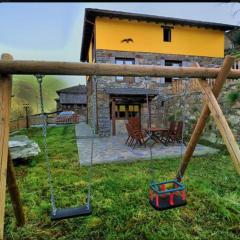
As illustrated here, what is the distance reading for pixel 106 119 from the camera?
34.5 ft

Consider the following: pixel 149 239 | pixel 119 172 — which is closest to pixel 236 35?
pixel 119 172

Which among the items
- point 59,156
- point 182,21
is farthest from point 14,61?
point 182,21

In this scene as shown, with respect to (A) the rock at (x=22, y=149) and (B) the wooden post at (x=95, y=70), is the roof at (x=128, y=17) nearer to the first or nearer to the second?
(A) the rock at (x=22, y=149)

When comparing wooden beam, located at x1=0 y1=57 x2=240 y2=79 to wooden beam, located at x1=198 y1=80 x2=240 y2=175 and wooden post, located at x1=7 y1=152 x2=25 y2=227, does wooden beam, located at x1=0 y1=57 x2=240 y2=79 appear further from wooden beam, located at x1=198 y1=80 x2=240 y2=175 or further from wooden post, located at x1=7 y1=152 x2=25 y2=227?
wooden post, located at x1=7 y1=152 x2=25 y2=227

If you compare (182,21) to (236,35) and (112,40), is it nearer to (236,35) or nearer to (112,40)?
(112,40)

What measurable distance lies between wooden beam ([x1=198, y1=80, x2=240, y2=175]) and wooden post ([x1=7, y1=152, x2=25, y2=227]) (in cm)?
230

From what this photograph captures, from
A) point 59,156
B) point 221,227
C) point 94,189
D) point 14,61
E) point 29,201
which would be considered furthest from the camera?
point 59,156

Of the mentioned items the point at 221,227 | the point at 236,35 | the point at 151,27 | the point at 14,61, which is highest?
the point at 236,35

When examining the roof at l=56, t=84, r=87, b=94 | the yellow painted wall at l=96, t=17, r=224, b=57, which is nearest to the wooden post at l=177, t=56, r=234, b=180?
the yellow painted wall at l=96, t=17, r=224, b=57

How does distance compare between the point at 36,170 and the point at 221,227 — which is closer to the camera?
the point at 221,227

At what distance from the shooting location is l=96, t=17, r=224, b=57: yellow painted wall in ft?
33.9

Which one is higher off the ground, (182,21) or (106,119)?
(182,21)

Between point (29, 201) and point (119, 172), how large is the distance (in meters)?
1.98

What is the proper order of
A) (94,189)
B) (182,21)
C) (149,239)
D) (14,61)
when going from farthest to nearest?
(182,21)
(94,189)
(149,239)
(14,61)
